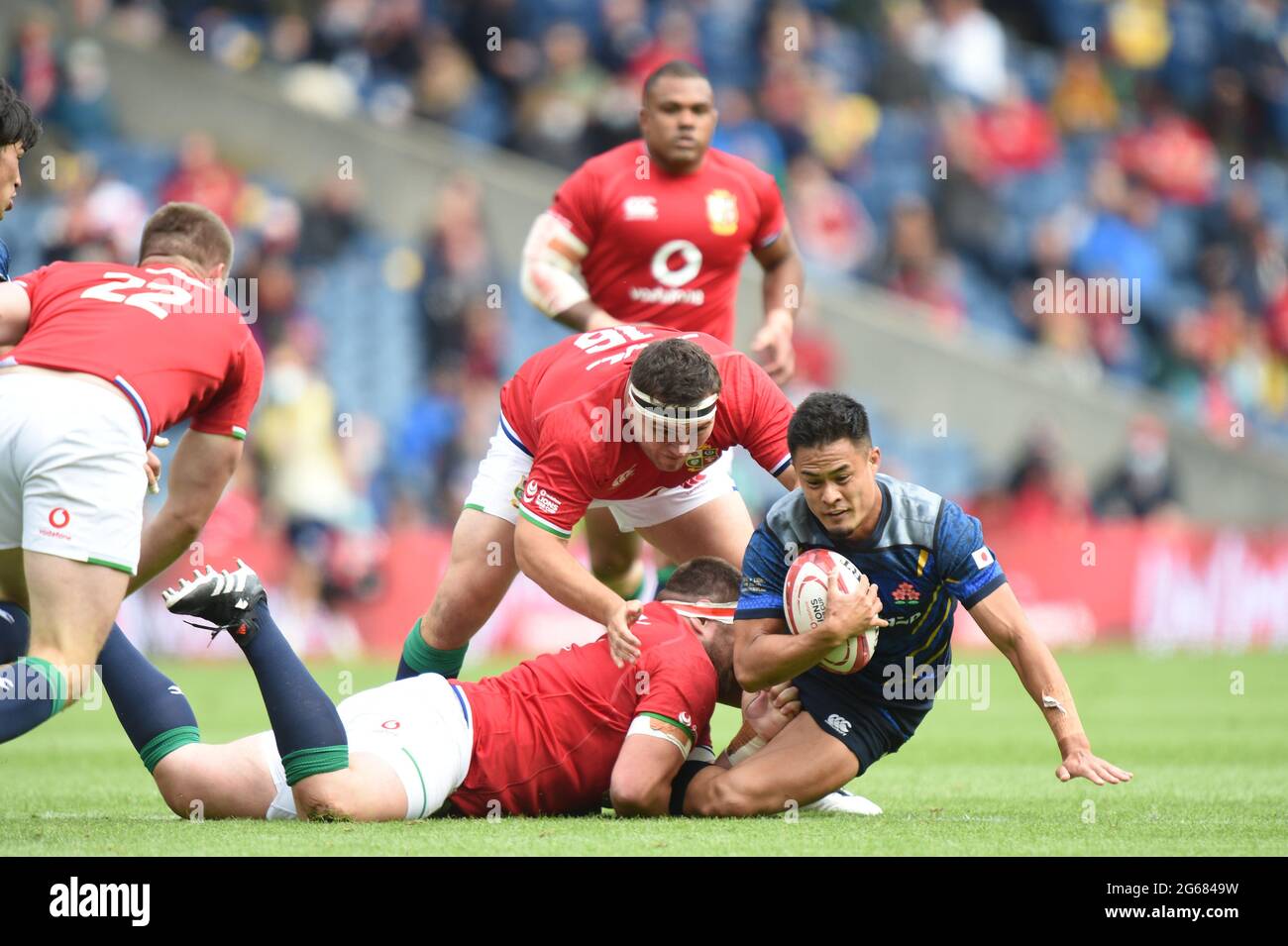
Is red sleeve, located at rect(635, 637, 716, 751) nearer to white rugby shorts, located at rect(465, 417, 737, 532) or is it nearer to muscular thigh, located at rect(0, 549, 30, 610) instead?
white rugby shorts, located at rect(465, 417, 737, 532)

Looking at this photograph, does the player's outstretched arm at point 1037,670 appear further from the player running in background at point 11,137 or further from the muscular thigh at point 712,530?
the player running in background at point 11,137

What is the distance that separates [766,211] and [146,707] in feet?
13.7

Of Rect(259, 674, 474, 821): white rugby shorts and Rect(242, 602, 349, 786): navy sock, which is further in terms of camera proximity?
Rect(259, 674, 474, 821): white rugby shorts

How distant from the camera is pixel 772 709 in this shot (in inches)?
272

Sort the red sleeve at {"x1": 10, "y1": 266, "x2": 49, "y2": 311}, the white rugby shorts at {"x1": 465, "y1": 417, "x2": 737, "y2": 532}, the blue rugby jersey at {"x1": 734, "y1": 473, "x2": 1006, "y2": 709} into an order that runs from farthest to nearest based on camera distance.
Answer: the white rugby shorts at {"x1": 465, "y1": 417, "x2": 737, "y2": 532} → the blue rugby jersey at {"x1": 734, "y1": 473, "x2": 1006, "y2": 709} → the red sleeve at {"x1": 10, "y1": 266, "x2": 49, "y2": 311}

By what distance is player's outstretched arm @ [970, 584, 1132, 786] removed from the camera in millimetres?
5863

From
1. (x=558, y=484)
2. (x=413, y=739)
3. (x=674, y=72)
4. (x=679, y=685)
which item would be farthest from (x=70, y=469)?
(x=674, y=72)

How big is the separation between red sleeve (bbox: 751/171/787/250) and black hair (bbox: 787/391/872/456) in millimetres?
2903

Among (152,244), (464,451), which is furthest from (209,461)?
(464,451)

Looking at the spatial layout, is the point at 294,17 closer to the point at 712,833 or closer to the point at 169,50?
the point at 169,50

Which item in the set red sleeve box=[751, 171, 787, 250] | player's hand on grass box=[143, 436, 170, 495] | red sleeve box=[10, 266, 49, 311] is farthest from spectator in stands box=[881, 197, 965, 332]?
red sleeve box=[10, 266, 49, 311]

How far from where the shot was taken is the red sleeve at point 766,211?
349 inches

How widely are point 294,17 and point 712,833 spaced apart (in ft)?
49.3

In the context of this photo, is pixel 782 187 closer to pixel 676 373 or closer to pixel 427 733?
pixel 676 373
